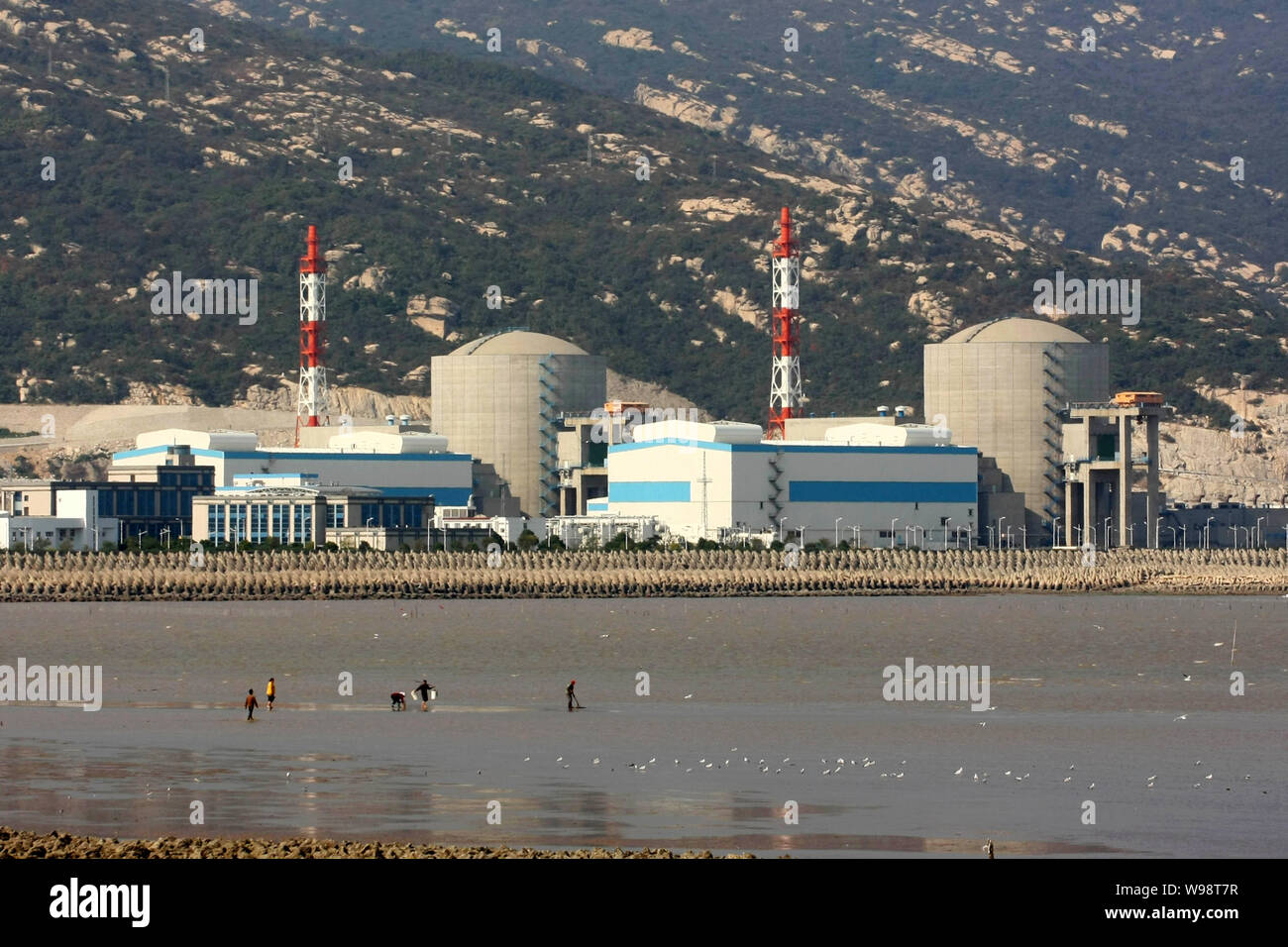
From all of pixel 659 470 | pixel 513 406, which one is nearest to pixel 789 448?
pixel 659 470

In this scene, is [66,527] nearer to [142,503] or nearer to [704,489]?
[142,503]

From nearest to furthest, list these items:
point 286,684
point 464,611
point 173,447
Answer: point 286,684, point 464,611, point 173,447

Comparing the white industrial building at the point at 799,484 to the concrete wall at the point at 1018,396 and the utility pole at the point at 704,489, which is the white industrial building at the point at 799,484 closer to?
the utility pole at the point at 704,489

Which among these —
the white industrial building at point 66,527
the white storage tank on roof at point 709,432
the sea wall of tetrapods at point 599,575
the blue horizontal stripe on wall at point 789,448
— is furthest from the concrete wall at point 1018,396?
the white industrial building at point 66,527

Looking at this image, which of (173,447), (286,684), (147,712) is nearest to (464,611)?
(286,684)

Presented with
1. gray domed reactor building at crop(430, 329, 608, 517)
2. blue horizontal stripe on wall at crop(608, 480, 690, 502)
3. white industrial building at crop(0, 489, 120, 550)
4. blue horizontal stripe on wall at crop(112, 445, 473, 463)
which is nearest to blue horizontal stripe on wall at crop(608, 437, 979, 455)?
blue horizontal stripe on wall at crop(608, 480, 690, 502)
